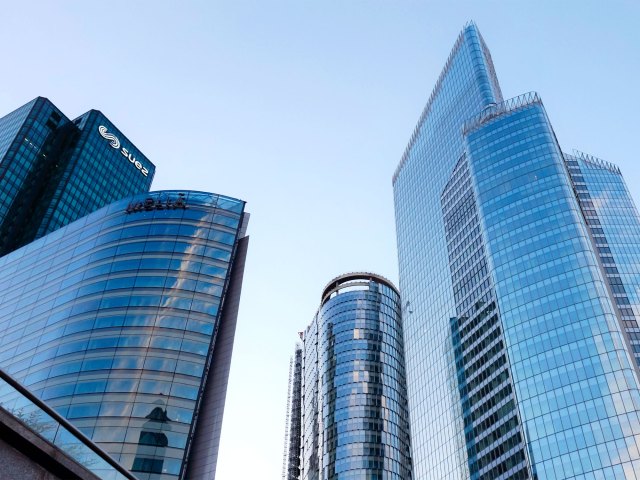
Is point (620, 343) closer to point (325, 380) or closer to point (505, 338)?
point (505, 338)

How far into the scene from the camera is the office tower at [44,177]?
173000mm

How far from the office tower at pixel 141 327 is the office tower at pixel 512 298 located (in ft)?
176

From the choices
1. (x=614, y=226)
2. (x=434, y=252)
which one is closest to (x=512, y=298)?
(x=434, y=252)

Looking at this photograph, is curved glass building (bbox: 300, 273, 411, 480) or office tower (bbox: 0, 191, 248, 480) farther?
curved glass building (bbox: 300, 273, 411, 480)

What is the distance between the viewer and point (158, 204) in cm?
8375

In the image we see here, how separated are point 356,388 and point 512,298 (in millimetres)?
61843

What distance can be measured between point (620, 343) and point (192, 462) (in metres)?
67.6

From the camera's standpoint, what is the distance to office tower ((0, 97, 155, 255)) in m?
173

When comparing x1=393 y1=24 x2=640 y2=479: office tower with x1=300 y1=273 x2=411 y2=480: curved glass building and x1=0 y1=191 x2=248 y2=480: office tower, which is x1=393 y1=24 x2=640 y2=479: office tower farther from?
x1=0 y1=191 x2=248 y2=480: office tower

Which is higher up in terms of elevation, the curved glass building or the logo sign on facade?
the curved glass building

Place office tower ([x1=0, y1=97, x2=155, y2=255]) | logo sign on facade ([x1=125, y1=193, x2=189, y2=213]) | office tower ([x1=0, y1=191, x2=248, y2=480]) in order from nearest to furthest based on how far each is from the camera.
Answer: office tower ([x1=0, y1=191, x2=248, y2=480]) → logo sign on facade ([x1=125, y1=193, x2=189, y2=213]) → office tower ([x1=0, y1=97, x2=155, y2=255])

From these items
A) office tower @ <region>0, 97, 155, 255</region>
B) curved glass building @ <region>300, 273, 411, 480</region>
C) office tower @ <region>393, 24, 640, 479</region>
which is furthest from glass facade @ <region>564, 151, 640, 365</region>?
office tower @ <region>0, 97, 155, 255</region>

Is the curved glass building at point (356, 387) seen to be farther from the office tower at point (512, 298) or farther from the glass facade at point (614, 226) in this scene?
the glass facade at point (614, 226)

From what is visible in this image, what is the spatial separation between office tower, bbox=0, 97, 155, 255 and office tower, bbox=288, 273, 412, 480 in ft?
247
